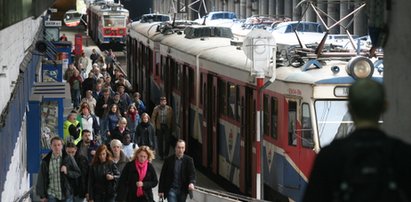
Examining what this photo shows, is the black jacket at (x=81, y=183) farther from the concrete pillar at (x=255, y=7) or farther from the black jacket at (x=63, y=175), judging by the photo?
the concrete pillar at (x=255, y=7)

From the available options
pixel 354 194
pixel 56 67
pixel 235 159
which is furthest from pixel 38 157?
pixel 354 194

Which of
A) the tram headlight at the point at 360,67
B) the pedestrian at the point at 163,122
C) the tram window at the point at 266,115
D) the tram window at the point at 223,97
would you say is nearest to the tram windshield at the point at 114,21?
the pedestrian at the point at 163,122

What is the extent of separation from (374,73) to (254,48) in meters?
1.98

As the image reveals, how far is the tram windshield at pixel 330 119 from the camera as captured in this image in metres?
18.2

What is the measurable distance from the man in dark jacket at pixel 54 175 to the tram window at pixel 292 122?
10.8 ft

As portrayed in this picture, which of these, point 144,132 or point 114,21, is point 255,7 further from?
point 144,132

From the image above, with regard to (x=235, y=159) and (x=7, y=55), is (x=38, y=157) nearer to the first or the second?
(x=235, y=159)

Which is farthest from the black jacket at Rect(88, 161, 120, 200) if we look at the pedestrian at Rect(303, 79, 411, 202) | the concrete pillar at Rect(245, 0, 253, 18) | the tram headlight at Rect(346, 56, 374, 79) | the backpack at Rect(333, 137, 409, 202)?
the concrete pillar at Rect(245, 0, 253, 18)

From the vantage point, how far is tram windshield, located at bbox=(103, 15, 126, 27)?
71.4 metres

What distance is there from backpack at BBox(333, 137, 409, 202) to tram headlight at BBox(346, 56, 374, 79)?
12.7 m

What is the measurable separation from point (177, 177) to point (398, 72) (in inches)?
320

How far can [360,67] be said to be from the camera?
1841cm

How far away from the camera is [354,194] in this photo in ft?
18.4

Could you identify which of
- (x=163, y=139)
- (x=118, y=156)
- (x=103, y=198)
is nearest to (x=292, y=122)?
(x=118, y=156)
